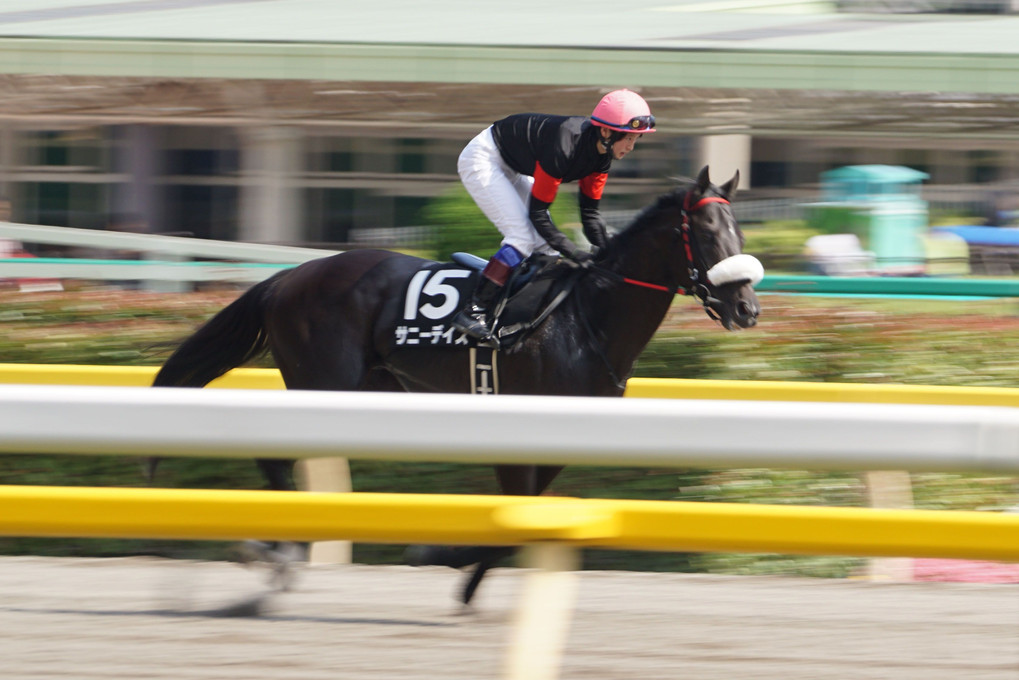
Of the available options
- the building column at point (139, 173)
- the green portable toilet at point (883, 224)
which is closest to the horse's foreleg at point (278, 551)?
the green portable toilet at point (883, 224)

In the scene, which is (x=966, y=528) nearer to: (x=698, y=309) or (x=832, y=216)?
(x=698, y=309)

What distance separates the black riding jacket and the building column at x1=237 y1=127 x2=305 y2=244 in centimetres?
803

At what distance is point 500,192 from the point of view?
15.3ft

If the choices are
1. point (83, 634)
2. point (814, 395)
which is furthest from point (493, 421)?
point (814, 395)

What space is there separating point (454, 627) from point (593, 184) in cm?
189

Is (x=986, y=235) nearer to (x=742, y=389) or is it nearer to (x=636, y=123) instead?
(x=742, y=389)

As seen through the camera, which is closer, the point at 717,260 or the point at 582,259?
the point at 717,260

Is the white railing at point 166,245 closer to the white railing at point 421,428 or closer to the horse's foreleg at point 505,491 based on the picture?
the horse's foreleg at point 505,491

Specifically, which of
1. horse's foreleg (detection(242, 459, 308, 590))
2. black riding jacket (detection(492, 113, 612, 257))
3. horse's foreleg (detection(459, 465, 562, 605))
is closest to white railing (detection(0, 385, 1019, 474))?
horse's foreleg (detection(459, 465, 562, 605))

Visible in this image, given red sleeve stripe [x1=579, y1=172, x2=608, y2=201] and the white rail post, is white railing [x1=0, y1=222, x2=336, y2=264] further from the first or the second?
the white rail post

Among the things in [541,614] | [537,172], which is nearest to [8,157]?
[537,172]

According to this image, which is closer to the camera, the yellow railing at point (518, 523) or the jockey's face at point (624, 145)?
the yellow railing at point (518, 523)

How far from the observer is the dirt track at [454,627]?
9.77ft

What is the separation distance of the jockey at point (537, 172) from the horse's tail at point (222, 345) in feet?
3.00
